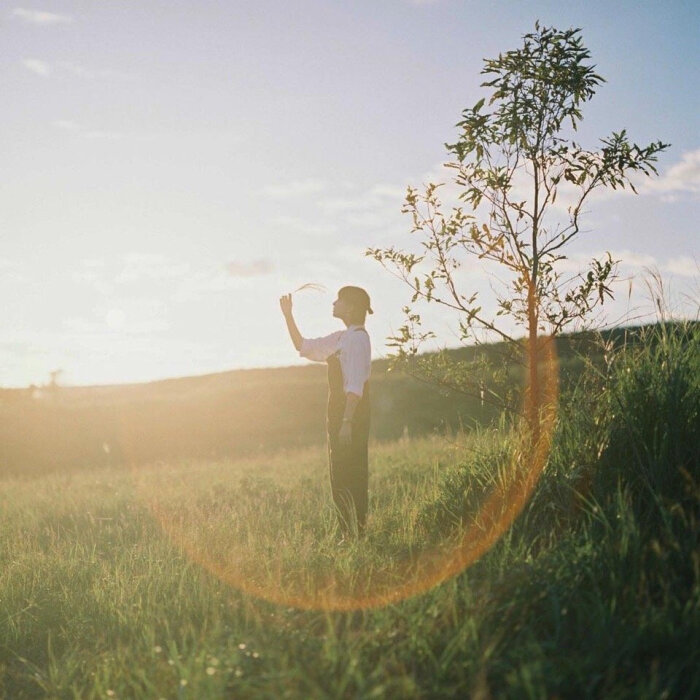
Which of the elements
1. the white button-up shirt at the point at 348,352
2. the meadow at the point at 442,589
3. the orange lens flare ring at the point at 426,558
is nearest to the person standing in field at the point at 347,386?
the white button-up shirt at the point at 348,352

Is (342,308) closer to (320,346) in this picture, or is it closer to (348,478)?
(320,346)

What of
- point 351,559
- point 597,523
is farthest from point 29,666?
point 597,523

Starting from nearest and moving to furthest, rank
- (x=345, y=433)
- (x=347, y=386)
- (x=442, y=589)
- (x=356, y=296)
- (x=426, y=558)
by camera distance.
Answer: (x=442, y=589), (x=426, y=558), (x=345, y=433), (x=347, y=386), (x=356, y=296)

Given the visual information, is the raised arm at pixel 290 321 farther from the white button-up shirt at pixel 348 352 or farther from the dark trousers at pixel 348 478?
the dark trousers at pixel 348 478

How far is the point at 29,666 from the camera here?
4.80 meters

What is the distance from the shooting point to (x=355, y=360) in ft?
23.9

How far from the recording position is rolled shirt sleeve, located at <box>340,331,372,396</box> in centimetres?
725

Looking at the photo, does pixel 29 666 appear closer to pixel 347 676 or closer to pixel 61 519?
pixel 347 676

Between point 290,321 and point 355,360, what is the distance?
91 cm

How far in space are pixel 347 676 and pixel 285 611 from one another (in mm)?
1439

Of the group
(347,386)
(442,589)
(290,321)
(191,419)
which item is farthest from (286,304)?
(191,419)

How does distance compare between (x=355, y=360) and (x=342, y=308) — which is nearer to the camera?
(x=355, y=360)

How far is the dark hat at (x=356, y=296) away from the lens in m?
7.58

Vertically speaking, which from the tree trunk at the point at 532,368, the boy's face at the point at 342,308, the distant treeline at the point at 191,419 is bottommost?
the distant treeline at the point at 191,419
